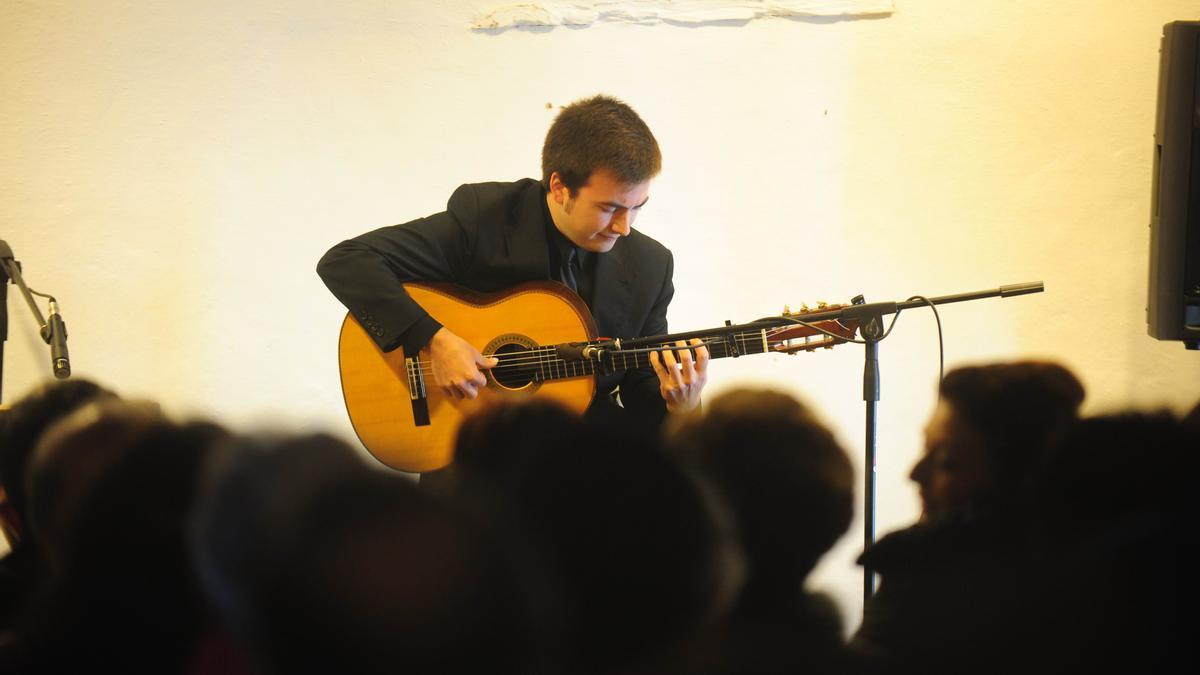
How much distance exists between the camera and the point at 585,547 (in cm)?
78

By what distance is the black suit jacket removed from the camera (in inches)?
92.3

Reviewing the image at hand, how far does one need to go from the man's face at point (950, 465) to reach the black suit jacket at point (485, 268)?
1.36 m

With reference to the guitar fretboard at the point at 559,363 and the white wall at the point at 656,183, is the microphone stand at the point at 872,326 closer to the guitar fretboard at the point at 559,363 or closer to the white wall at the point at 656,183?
the guitar fretboard at the point at 559,363

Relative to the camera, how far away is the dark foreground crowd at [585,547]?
0.69 metres

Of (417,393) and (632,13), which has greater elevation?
(632,13)

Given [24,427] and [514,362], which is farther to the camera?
[514,362]

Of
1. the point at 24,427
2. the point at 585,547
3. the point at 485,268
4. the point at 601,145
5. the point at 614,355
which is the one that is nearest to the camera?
the point at 585,547

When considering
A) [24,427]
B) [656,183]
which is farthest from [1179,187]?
[24,427]

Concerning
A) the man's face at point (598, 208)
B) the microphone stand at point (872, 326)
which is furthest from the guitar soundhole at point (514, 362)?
the microphone stand at point (872, 326)

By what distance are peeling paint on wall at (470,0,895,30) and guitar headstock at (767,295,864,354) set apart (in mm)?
1468

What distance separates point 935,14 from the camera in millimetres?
3109

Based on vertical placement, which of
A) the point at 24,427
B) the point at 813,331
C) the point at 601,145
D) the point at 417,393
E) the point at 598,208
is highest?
the point at 601,145

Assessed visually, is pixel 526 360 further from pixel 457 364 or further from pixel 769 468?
pixel 769 468

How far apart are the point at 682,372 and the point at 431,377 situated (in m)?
0.65
